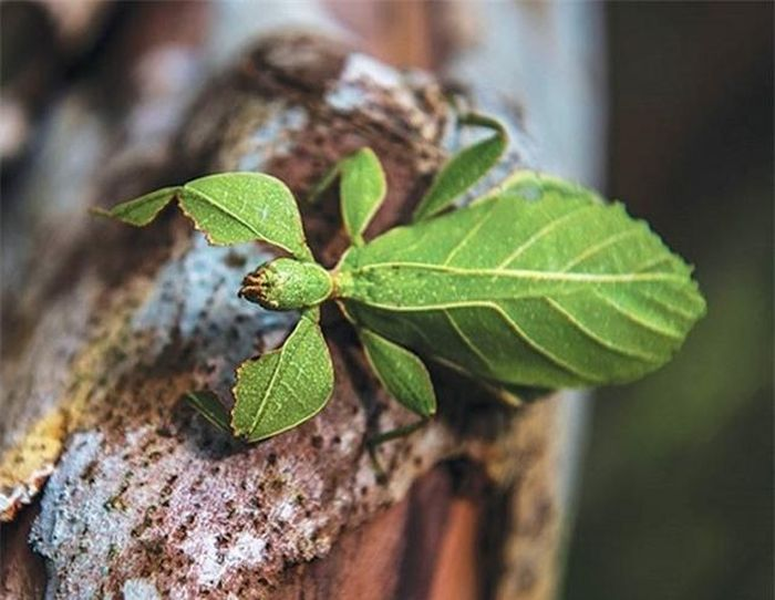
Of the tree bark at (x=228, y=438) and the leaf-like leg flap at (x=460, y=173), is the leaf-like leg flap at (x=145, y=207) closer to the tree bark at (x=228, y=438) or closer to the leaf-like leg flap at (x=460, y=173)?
the tree bark at (x=228, y=438)

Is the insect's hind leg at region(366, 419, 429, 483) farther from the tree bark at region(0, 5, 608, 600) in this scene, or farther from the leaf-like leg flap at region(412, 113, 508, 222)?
the leaf-like leg flap at region(412, 113, 508, 222)

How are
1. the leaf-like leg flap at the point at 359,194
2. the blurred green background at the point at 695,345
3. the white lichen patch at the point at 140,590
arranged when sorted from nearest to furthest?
the white lichen patch at the point at 140,590
the leaf-like leg flap at the point at 359,194
the blurred green background at the point at 695,345

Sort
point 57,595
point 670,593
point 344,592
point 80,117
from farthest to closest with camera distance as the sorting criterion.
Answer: point 670,593 → point 80,117 → point 344,592 → point 57,595

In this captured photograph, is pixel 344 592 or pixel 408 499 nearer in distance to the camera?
pixel 344 592

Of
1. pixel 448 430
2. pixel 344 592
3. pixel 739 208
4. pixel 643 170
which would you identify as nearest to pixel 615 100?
pixel 643 170

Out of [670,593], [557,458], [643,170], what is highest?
[557,458]

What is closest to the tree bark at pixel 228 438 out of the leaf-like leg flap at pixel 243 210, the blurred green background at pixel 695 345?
the leaf-like leg flap at pixel 243 210

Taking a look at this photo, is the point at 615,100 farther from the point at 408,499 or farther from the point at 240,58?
the point at 408,499

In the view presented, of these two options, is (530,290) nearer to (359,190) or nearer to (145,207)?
(359,190)
